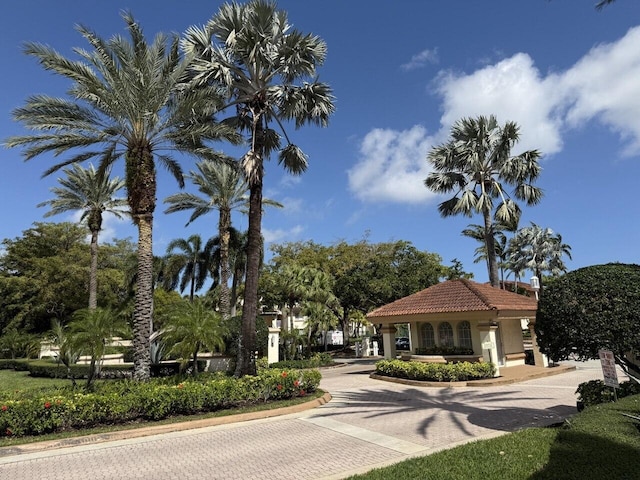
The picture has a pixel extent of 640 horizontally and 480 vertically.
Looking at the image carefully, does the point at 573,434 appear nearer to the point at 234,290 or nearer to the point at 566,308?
the point at 566,308

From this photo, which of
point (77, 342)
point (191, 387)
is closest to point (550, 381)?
point (191, 387)

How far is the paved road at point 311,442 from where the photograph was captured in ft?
22.7

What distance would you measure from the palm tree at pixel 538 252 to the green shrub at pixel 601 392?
42932mm

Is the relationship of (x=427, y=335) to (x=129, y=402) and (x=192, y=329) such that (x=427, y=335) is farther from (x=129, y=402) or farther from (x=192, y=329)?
(x=129, y=402)

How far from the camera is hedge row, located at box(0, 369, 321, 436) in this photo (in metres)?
8.77

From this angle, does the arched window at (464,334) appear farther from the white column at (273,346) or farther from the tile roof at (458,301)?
the white column at (273,346)

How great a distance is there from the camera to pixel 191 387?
35.6 ft

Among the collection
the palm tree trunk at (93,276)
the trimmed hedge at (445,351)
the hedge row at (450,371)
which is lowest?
the hedge row at (450,371)

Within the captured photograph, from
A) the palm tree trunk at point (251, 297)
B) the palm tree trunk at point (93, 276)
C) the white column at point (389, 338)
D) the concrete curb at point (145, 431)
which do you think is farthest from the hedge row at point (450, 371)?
the palm tree trunk at point (93, 276)

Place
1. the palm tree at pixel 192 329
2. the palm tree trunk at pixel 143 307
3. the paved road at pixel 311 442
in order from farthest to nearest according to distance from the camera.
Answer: the palm tree at pixel 192 329
the palm tree trunk at pixel 143 307
the paved road at pixel 311 442

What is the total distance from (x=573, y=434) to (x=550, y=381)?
40.9 ft

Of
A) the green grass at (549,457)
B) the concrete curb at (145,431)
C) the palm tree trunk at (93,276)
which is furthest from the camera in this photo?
the palm tree trunk at (93,276)

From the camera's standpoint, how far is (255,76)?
14.5m

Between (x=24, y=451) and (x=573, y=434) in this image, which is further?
(x=24, y=451)
